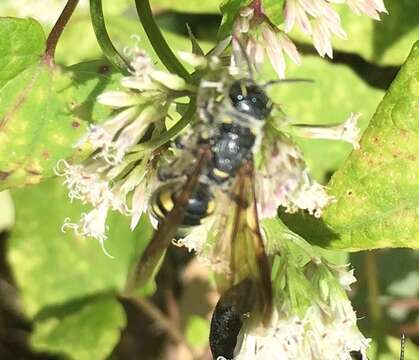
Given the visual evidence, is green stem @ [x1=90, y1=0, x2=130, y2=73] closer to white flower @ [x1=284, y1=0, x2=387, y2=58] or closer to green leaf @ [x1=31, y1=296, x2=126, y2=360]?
white flower @ [x1=284, y1=0, x2=387, y2=58]

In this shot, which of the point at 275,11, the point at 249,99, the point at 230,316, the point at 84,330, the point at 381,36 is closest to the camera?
the point at 249,99

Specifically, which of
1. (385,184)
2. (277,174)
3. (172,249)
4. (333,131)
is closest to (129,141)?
(277,174)

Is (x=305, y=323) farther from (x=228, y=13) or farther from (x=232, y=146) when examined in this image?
(x=228, y=13)

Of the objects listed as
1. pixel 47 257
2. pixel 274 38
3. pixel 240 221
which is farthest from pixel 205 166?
pixel 47 257

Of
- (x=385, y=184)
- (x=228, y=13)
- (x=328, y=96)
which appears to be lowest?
(x=328, y=96)

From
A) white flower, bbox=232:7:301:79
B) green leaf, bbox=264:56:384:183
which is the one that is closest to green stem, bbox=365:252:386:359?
green leaf, bbox=264:56:384:183

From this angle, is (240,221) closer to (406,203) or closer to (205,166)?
(205,166)
